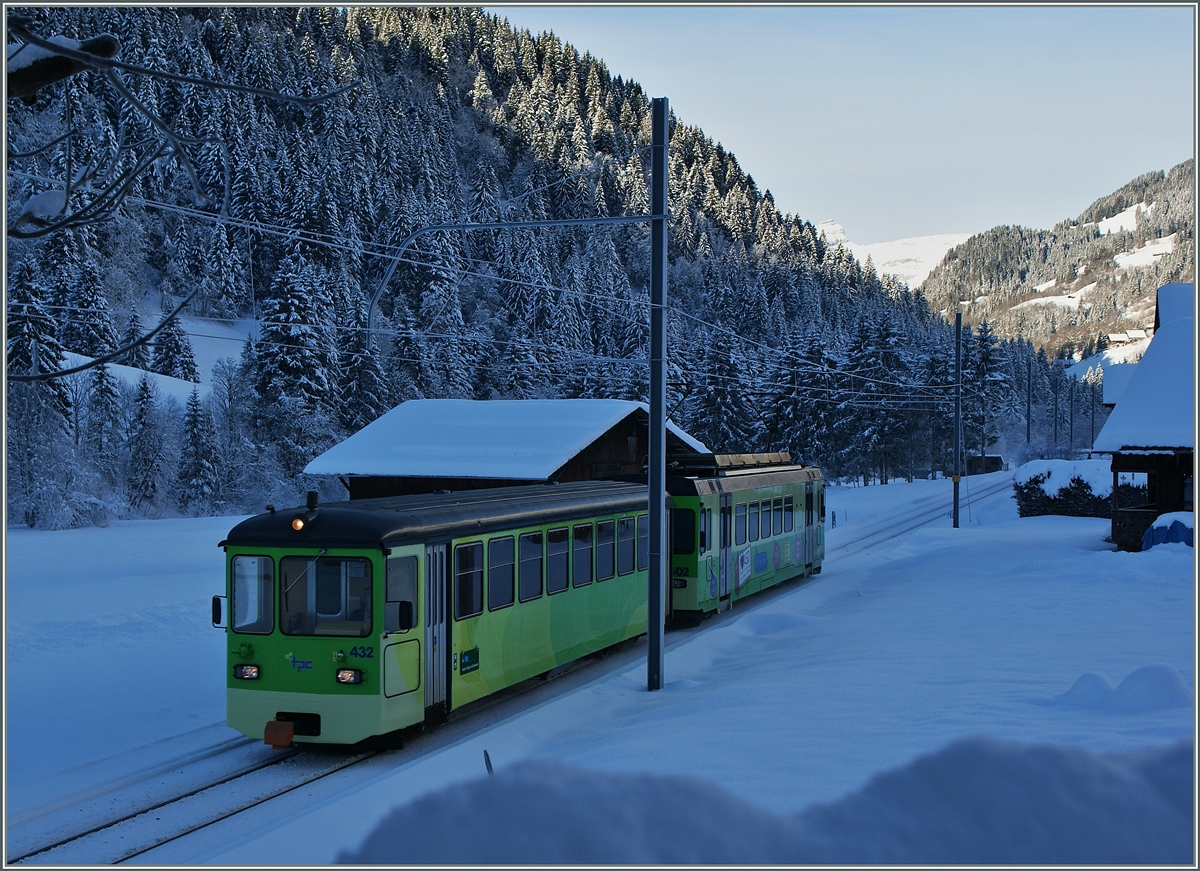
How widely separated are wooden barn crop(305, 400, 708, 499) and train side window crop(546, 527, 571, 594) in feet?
25.4

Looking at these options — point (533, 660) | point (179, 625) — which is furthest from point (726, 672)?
point (179, 625)

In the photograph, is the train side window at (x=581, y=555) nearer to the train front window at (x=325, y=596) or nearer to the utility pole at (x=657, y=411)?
the utility pole at (x=657, y=411)

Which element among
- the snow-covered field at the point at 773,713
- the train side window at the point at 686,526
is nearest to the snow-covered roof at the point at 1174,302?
the snow-covered field at the point at 773,713

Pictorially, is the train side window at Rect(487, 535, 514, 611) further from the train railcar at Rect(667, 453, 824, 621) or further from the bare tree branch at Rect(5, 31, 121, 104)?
the bare tree branch at Rect(5, 31, 121, 104)

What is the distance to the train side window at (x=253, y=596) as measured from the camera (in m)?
10.9

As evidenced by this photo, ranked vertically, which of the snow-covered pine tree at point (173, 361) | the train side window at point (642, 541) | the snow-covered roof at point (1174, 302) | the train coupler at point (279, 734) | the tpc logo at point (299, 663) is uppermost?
the snow-covered pine tree at point (173, 361)

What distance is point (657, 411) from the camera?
1355 cm

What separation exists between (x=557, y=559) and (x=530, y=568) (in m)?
0.83

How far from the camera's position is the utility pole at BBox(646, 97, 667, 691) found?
43.4 feet

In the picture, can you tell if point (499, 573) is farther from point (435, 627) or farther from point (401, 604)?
point (401, 604)

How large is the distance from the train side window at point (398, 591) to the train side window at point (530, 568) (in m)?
2.50

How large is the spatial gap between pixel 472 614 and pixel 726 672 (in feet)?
14.5

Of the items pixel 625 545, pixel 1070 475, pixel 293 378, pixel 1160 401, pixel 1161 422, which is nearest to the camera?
pixel 625 545

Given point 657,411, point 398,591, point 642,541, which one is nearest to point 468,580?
point 398,591
